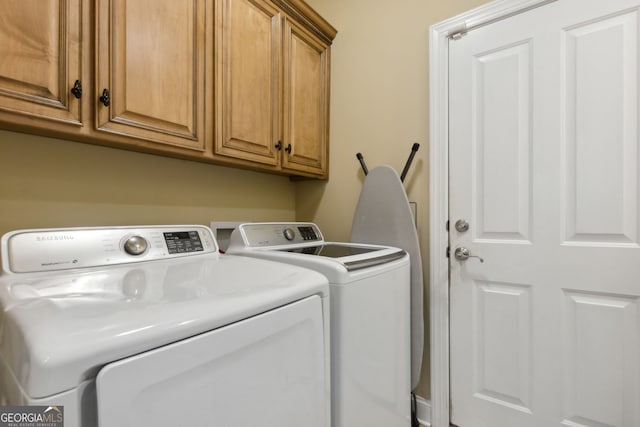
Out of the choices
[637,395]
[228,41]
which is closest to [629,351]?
[637,395]

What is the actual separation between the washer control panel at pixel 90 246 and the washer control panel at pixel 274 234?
0.20 metres

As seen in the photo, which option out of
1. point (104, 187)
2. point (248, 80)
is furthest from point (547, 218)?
point (104, 187)

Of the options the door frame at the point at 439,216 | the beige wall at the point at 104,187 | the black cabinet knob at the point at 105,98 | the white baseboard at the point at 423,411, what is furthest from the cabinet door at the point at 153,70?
the white baseboard at the point at 423,411

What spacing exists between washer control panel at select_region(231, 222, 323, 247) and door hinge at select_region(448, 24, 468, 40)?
4.27ft

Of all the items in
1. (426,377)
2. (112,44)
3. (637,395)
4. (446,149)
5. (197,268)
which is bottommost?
(426,377)

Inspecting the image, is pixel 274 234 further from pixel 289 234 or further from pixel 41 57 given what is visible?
pixel 41 57

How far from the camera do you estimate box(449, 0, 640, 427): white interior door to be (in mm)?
1214

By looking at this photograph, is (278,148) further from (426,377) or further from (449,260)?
(426,377)

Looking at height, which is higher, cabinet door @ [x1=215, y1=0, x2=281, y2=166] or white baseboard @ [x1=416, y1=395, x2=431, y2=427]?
cabinet door @ [x1=215, y1=0, x2=281, y2=166]

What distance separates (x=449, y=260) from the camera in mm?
1604

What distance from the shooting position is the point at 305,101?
1.82m

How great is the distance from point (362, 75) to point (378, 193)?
2.66ft

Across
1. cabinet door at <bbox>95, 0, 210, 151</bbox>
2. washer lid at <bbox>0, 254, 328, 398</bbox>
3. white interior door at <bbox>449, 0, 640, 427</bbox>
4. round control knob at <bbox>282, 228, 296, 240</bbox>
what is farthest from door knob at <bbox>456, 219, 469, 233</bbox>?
cabinet door at <bbox>95, 0, 210, 151</bbox>

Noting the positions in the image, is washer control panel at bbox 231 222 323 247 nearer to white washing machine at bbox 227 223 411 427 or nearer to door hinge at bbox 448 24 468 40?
white washing machine at bbox 227 223 411 427
